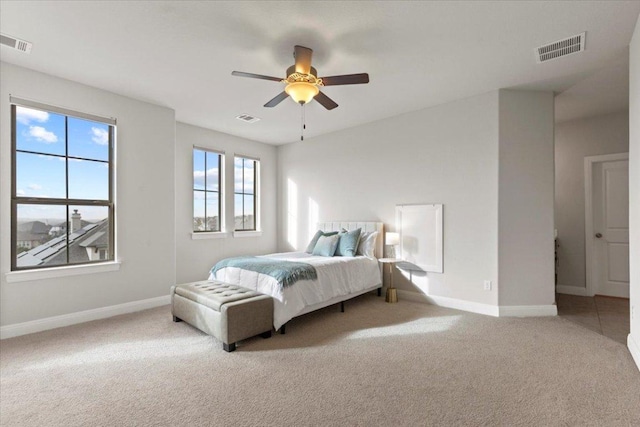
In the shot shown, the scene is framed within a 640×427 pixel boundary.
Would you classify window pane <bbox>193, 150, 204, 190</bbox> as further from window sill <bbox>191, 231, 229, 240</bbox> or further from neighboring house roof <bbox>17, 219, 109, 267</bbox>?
neighboring house roof <bbox>17, 219, 109, 267</bbox>

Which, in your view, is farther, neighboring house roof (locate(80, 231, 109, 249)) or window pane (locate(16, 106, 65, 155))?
neighboring house roof (locate(80, 231, 109, 249))

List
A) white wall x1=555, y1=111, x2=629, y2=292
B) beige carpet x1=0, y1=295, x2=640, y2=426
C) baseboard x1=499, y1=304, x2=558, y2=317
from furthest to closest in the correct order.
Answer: white wall x1=555, y1=111, x2=629, y2=292
baseboard x1=499, y1=304, x2=558, y2=317
beige carpet x1=0, y1=295, x2=640, y2=426

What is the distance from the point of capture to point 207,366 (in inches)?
103

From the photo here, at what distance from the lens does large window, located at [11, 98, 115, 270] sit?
3.40 metres

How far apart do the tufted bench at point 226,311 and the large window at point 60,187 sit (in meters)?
1.48

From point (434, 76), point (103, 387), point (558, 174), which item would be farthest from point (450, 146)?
point (103, 387)

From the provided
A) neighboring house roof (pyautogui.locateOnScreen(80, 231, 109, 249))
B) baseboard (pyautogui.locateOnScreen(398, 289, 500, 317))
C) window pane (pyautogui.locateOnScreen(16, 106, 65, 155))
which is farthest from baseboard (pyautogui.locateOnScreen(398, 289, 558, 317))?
window pane (pyautogui.locateOnScreen(16, 106, 65, 155))

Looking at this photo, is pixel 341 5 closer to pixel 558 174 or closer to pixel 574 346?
pixel 574 346

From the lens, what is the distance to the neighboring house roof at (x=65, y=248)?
3.48 metres

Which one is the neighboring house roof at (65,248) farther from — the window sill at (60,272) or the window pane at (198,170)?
the window pane at (198,170)

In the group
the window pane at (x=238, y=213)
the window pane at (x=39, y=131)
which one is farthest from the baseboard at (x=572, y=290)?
the window pane at (x=39, y=131)

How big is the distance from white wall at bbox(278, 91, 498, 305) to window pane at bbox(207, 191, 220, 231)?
185 cm

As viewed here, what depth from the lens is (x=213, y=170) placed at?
18.9 ft

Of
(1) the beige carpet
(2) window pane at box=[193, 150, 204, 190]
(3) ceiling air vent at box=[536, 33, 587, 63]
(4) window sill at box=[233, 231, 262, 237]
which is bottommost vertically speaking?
(1) the beige carpet
